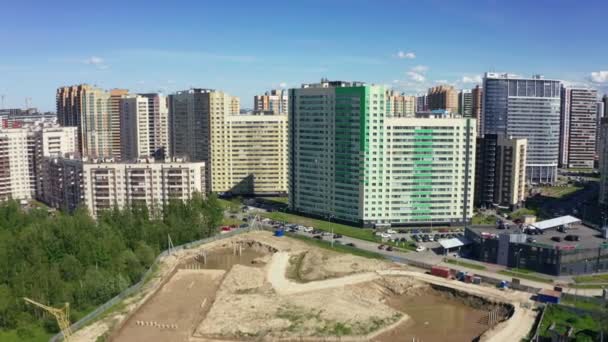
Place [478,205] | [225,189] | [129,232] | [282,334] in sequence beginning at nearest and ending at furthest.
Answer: [282,334]
[129,232]
[478,205]
[225,189]

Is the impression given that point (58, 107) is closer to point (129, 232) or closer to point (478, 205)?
point (129, 232)

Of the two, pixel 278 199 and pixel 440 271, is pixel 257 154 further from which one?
pixel 440 271

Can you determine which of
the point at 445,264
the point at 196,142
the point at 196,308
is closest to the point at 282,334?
the point at 196,308

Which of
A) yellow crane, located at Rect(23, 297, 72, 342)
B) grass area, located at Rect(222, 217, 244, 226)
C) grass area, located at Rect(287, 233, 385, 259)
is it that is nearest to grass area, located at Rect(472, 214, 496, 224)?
grass area, located at Rect(287, 233, 385, 259)

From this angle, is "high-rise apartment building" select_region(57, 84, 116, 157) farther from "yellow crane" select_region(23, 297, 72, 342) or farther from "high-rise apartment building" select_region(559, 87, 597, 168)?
"high-rise apartment building" select_region(559, 87, 597, 168)

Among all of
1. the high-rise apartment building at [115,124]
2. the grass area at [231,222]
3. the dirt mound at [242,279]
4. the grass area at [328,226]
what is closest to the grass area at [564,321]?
the dirt mound at [242,279]
